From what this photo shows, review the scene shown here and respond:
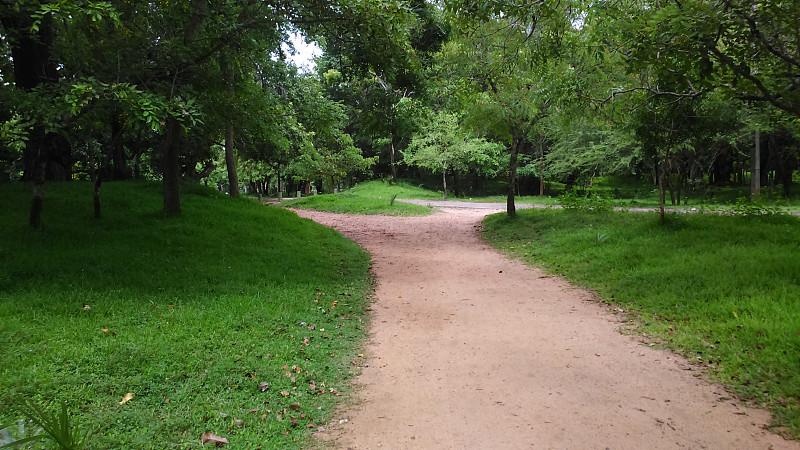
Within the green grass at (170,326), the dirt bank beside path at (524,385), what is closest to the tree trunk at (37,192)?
the green grass at (170,326)

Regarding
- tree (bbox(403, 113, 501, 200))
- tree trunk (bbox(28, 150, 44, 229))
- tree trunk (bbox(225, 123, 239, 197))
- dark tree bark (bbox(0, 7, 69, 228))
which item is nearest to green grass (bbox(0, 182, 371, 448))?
tree trunk (bbox(28, 150, 44, 229))

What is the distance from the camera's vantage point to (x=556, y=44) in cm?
848

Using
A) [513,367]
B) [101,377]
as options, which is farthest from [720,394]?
[101,377]

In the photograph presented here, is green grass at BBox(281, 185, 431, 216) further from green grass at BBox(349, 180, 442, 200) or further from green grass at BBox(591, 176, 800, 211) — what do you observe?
green grass at BBox(591, 176, 800, 211)

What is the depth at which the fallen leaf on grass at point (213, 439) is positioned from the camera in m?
2.95

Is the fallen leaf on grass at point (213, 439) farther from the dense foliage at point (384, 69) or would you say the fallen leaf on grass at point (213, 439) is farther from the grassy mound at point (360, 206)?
the grassy mound at point (360, 206)

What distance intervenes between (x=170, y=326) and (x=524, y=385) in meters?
3.73

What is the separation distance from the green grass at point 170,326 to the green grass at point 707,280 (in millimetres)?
3723

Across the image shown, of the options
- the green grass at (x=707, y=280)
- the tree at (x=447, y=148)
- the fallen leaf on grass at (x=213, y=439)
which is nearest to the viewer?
the fallen leaf on grass at (x=213, y=439)

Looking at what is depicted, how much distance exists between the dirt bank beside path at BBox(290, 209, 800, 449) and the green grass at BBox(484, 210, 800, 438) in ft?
1.20

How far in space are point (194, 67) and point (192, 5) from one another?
2254 millimetres

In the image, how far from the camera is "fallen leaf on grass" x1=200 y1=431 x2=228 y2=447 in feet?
9.68

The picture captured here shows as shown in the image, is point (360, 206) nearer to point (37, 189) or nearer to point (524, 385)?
point (37, 189)

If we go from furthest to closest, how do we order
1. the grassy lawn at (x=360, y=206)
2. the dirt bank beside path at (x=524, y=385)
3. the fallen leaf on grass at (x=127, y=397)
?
the grassy lawn at (x=360, y=206) < the fallen leaf on grass at (x=127, y=397) < the dirt bank beside path at (x=524, y=385)
